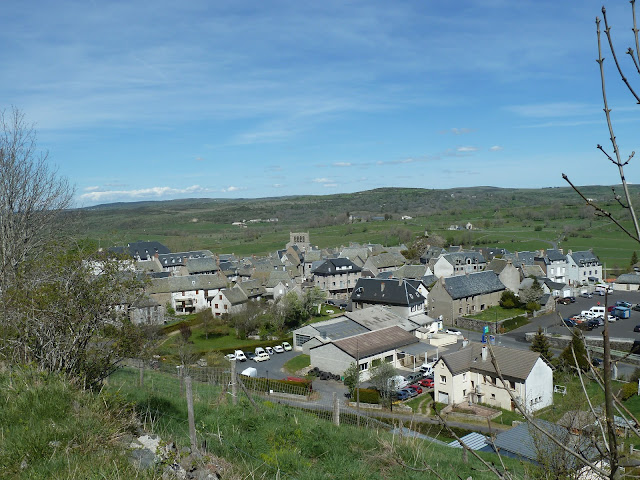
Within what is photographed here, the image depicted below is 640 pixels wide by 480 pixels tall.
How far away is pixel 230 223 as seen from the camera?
193000mm

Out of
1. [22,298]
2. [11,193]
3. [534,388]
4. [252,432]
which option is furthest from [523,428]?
[11,193]

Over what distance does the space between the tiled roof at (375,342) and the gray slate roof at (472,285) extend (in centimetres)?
1207

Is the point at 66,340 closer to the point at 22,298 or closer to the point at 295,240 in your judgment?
the point at 22,298

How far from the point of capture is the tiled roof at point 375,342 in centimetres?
3203

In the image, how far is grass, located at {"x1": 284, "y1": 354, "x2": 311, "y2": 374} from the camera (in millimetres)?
33125

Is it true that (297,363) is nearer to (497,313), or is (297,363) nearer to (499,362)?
(499,362)

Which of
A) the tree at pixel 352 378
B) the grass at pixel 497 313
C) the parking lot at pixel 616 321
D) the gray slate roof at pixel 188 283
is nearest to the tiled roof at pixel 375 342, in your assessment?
the tree at pixel 352 378

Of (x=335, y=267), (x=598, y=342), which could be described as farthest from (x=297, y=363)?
(x=335, y=267)

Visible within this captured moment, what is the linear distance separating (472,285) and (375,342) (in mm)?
18920

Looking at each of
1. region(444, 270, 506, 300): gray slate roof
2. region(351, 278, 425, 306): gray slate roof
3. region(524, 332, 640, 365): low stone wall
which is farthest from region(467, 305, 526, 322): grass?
region(351, 278, 425, 306): gray slate roof

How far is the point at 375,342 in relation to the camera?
3394 centimetres

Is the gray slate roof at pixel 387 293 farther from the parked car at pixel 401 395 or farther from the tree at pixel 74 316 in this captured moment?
the tree at pixel 74 316

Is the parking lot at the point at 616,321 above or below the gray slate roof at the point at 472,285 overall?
below

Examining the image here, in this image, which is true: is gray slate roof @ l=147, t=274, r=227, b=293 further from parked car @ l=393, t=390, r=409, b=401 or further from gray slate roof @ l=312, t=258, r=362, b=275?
parked car @ l=393, t=390, r=409, b=401
